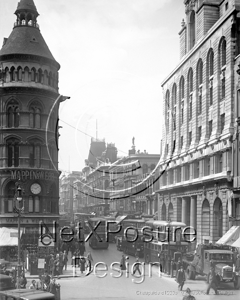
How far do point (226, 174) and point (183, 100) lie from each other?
164 inches

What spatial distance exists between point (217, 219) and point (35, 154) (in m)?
13.4

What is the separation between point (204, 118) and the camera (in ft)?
90.5

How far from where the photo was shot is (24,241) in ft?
109

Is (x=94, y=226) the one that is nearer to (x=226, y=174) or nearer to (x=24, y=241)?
(x=24, y=241)

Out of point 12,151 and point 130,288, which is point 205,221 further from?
point 12,151

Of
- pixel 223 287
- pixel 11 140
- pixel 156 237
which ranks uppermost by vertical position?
pixel 11 140

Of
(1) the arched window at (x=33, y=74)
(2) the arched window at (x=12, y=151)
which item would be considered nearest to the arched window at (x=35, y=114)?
(1) the arched window at (x=33, y=74)

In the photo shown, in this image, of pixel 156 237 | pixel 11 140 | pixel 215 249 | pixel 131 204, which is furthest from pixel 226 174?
pixel 11 140

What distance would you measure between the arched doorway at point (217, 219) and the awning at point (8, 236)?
11150 mm

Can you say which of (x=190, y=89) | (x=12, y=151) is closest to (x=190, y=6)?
(x=190, y=89)

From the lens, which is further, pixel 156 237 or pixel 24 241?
pixel 24 241

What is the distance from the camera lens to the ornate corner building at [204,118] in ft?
87.0

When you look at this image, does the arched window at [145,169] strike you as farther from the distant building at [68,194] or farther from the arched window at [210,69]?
the arched window at [210,69]

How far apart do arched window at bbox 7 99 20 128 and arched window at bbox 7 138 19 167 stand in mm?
1044
